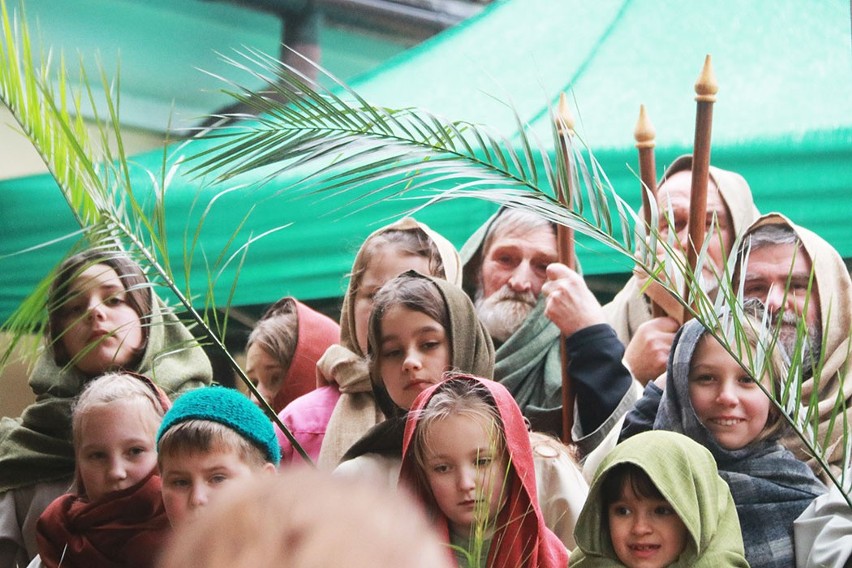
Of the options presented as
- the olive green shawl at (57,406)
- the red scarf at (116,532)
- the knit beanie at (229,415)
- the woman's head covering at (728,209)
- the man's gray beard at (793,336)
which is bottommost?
the red scarf at (116,532)

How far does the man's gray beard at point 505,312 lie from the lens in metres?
4.01

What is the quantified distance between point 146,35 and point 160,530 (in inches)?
235

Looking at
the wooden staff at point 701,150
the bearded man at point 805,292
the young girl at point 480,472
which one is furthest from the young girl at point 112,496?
the bearded man at point 805,292

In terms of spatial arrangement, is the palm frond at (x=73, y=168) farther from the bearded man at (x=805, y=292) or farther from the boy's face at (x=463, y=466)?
the bearded man at (x=805, y=292)

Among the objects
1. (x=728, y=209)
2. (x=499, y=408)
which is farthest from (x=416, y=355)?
(x=728, y=209)

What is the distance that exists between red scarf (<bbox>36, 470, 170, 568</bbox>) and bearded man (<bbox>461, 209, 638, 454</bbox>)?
1.06 metres

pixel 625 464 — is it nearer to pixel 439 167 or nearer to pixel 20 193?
pixel 439 167

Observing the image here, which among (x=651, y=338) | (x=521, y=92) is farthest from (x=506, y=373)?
(x=521, y=92)

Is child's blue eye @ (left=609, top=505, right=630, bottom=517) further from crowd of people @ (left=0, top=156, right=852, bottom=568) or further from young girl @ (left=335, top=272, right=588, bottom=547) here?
young girl @ (left=335, top=272, right=588, bottom=547)

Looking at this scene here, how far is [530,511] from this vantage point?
2893mm

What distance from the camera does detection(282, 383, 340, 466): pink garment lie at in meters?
3.75

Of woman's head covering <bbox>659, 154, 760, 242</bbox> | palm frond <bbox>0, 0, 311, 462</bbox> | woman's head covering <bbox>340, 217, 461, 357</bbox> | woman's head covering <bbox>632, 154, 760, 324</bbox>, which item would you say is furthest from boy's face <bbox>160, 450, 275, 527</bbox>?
woman's head covering <bbox>659, 154, 760, 242</bbox>

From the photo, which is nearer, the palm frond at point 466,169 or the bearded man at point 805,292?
the palm frond at point 466,169

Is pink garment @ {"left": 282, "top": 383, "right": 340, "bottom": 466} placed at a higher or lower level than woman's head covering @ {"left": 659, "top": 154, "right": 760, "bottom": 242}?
lower
